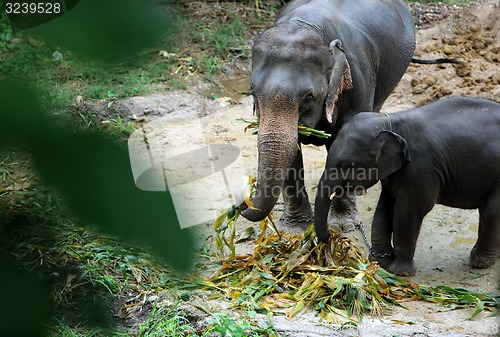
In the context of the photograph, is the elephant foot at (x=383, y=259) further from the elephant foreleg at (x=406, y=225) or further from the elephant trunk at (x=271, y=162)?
the elephant trunk at (x=271, y=162)

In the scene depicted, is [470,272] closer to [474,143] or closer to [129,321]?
[474,143]

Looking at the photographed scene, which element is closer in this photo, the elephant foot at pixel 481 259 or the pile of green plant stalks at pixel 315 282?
the pile of green plant stalks at pixel 315 282

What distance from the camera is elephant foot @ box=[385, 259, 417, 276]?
4.93 meters

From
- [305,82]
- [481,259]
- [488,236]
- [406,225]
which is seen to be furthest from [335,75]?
[481,259]

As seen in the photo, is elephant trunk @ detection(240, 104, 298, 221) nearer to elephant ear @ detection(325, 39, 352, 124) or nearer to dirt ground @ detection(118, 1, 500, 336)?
elephant ear @ detection(325, 39, 352, 124)

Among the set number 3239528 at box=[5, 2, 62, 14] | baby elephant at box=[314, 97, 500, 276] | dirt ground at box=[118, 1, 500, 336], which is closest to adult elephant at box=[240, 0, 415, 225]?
baby elephant at box=[314, 97, 500, 276]

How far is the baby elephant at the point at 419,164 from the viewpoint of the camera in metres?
4.66

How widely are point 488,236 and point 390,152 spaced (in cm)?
83

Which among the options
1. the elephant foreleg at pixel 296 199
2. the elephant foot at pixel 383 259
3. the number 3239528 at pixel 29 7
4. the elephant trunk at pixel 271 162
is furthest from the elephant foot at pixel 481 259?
the number 3239528 at pixel 29 7

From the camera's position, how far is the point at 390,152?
4.65m

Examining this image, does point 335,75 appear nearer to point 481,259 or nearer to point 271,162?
point 271,162

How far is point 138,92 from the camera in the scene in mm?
7980

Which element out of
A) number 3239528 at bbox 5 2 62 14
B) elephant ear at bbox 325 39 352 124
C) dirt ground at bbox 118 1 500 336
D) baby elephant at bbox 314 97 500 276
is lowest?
dirt ground at bbox 118 1 500 336

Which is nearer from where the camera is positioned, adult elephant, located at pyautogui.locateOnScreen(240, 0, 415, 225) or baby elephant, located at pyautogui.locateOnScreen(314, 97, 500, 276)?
adult elephant, located at pyautogui.locateOnScreen(240, 0, 415, 225)
